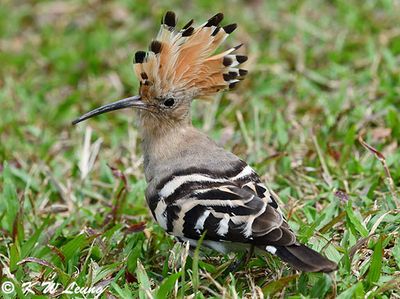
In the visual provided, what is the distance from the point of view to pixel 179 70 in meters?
4.06

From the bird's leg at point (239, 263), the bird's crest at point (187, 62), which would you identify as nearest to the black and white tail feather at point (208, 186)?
the bird's crest at point (187, 62)

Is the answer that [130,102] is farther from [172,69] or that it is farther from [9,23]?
[9,23]

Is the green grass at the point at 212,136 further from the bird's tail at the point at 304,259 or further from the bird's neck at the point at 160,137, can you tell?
the bird's neck at the point at 160,137

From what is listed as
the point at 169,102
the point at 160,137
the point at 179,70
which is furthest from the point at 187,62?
the point at 160,137

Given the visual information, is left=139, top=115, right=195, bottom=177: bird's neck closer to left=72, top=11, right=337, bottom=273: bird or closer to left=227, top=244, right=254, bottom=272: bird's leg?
left=72, top=11, right=337, bottom=273: bird

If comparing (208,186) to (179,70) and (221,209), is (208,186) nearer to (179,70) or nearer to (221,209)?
(221,209)

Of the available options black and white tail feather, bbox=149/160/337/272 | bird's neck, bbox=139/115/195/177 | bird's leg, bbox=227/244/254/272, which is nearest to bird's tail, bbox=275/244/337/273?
black and white tail feather, bbox=149/160/337/272

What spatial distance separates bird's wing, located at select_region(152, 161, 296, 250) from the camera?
3373 millimetres

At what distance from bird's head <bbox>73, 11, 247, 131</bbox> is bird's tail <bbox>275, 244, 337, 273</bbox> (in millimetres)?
1174

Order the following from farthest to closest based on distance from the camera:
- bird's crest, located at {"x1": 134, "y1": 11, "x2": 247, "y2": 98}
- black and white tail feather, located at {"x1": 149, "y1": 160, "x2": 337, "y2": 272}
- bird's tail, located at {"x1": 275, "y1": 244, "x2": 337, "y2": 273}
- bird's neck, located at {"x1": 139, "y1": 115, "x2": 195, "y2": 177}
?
bird's neck, located at {"x1": 139, "y1": 115, "x2": 195, "y2": 177}
bird's crest, located at {"x1": 134, "y1": 11, "x2": 247, "y2": 98}
black and white tail feather, located at {"x1": 149, "y1": 160, "x2": 337, "y2": 272}
bird's tail, located at {"x1": 275, "y1": 244, "x2": 337, "y2": 273}

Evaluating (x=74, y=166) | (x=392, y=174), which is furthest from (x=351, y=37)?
(x=74, y=166)

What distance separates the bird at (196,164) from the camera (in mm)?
3391

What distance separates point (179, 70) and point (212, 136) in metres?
1.44

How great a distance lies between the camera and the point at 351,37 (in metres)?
6.56
